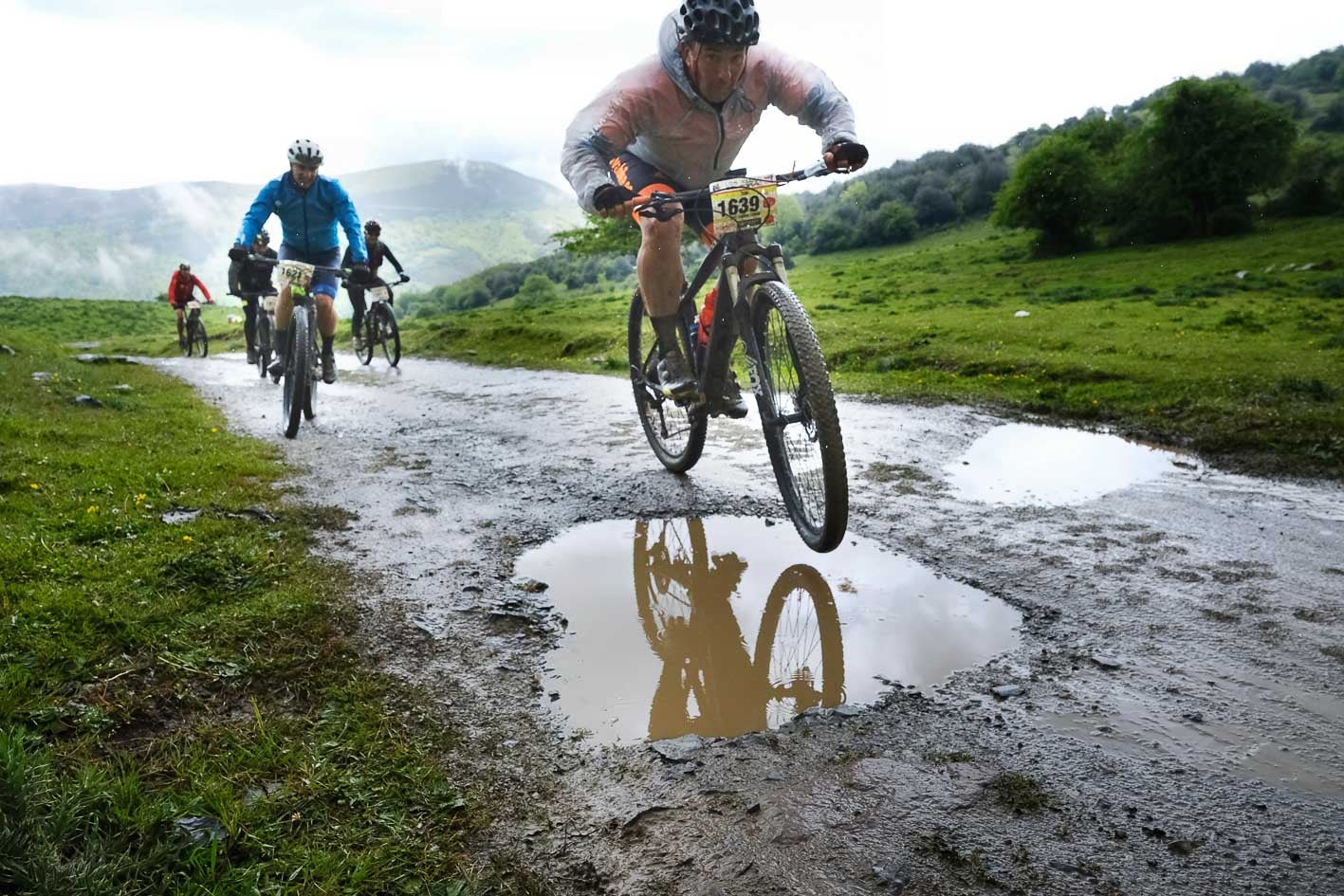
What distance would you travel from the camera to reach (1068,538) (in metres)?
3.95

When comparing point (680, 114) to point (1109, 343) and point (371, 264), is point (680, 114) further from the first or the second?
point (371, 264)

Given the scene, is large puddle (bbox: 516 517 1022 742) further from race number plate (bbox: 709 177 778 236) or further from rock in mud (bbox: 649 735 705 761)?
race number plate (bbox: 709 177 778 236)

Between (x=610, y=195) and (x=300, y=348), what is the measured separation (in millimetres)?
4624

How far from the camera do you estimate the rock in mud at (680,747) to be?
2.30m

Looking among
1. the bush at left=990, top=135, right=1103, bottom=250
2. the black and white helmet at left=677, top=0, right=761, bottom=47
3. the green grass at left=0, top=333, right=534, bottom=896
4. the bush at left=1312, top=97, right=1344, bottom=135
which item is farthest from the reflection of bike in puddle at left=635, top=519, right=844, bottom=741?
the bush at left=1312, top=97, right=1344, bottom=135

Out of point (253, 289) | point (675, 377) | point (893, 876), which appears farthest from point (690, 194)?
point (253, 289)

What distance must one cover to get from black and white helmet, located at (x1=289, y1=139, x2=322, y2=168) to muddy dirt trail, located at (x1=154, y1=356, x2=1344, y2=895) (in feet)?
13.3

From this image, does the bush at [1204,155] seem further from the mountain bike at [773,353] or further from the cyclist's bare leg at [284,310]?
the mountain bike at [773,353]

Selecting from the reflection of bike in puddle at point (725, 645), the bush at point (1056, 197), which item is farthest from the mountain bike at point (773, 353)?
the bush at point (1056, 197)

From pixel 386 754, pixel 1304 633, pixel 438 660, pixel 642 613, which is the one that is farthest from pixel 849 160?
pixel 386 754

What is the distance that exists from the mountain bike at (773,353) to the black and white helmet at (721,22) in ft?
2.19

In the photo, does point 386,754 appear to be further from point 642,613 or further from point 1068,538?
point 1068,538

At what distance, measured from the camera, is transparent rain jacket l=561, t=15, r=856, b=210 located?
435cm

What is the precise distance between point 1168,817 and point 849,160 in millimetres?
3285
